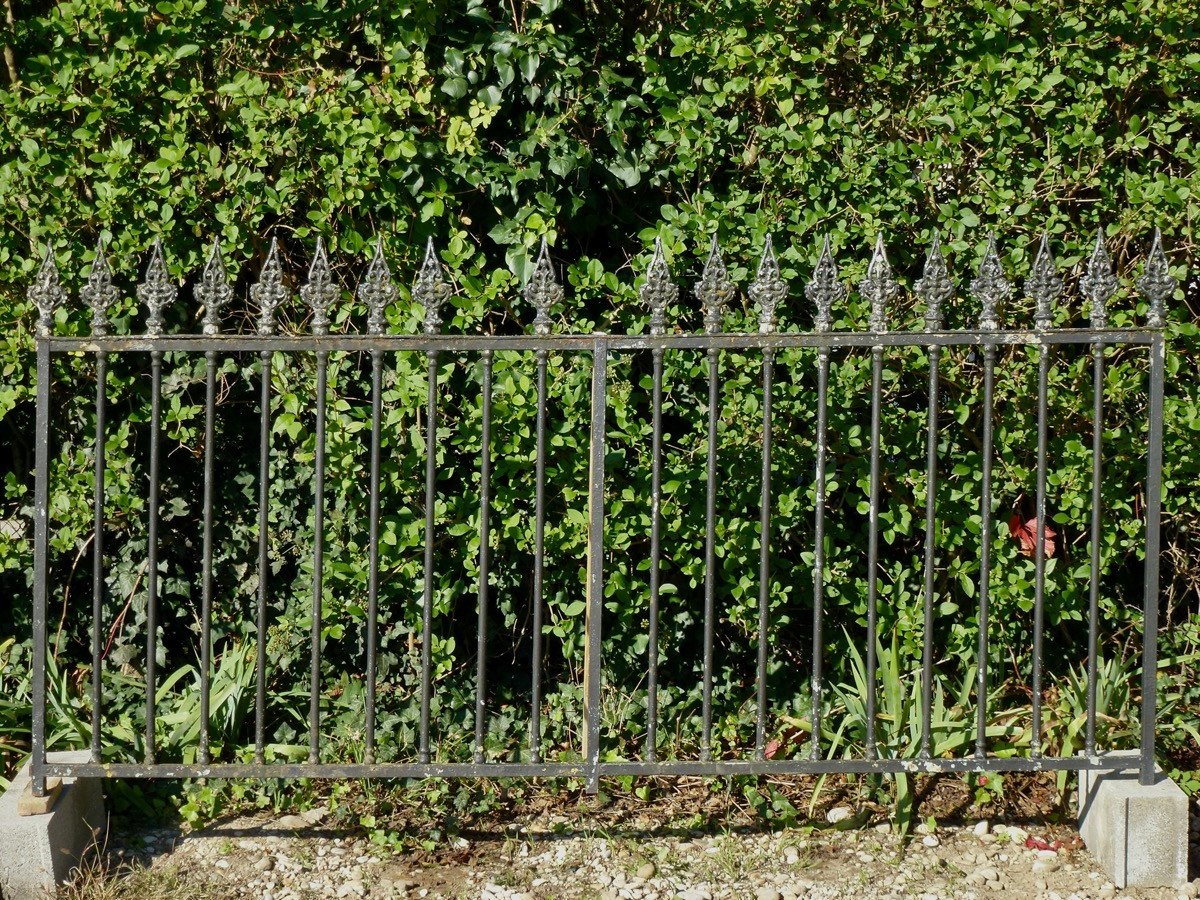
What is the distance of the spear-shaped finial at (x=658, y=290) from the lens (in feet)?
12.9

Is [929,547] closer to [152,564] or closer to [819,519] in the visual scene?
[819,519]

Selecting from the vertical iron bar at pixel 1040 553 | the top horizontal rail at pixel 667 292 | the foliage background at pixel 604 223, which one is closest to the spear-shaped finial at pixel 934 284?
the top horizontal rail at pixel 667 292

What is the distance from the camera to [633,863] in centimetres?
433

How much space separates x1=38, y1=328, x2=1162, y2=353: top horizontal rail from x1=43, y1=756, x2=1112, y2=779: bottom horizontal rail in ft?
4.21

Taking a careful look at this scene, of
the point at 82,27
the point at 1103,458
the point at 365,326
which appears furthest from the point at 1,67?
the point at 1103,458

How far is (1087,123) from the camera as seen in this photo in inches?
184

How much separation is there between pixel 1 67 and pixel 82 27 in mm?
525

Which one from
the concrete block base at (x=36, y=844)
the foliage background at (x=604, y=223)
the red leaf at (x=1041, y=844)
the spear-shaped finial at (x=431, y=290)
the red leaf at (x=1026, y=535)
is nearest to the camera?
the spear-shaped finial at (x=431, y=290)

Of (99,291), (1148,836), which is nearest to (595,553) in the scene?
(99,291)

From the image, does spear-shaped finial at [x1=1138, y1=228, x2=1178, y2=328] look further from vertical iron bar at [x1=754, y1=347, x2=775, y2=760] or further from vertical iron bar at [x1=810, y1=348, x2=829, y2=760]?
vertical iron bar at [x1=754, y1=347, x2=775, y2=760]

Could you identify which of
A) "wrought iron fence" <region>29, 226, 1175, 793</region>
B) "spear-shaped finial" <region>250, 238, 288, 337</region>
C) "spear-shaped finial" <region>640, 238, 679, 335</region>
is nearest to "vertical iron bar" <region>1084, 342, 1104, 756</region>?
"wrought iron fence" <region>29, 226, 1175, 793</region>

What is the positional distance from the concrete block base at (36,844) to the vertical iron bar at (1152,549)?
3.34m

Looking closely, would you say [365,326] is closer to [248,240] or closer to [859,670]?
[248,240]

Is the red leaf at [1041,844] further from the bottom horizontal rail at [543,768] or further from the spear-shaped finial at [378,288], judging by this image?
the spear-shaped finial at [378,288]
